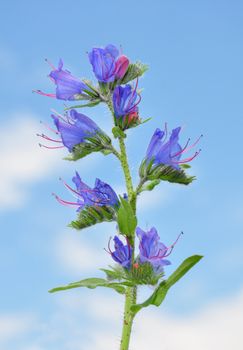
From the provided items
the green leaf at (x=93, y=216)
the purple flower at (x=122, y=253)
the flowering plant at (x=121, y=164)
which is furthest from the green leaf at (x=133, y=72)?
the purple flower at (x=122, y=253)

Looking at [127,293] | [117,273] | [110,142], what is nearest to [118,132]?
[110,142]

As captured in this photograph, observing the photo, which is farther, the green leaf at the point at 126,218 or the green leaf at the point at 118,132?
the green leaf at the point at 118,132

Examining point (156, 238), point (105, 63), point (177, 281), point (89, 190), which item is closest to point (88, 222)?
point (89, 190)

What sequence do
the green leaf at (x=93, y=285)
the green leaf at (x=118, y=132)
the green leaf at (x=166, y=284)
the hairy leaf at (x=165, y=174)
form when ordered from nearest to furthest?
the green leaf at (x=166, y=284) → the green leaf at (x=93, y=285) → the green leaf at (x=118, y=132) → the hairy leaf at (x=165, y=174)

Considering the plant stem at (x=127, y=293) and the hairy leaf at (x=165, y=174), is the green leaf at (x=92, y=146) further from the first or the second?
the hairy leaf at (x=165, y=174)

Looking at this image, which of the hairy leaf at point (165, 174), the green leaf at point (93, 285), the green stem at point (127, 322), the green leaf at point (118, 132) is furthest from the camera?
the hairy leaf at point (165, 174)

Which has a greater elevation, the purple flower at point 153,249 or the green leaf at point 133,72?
the green leaf at point 133,72
